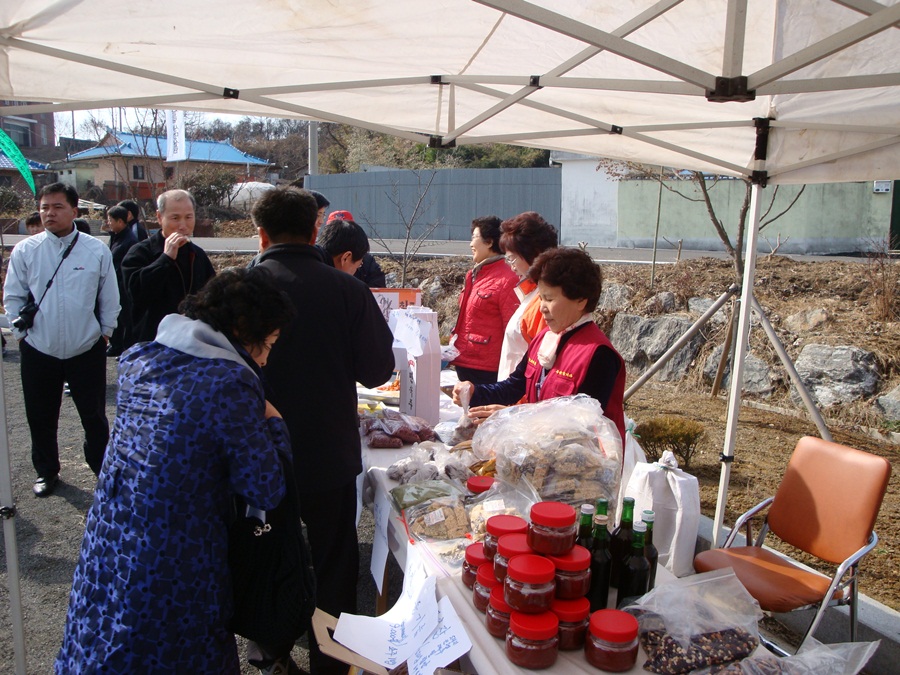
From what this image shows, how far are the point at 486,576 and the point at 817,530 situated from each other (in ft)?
6.14

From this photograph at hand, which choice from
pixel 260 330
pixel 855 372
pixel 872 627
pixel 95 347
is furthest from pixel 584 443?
pixel 855 372

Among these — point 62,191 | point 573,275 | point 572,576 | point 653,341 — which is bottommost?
point 653,341

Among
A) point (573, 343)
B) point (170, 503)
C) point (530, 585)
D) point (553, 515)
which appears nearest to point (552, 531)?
point (553, 515)

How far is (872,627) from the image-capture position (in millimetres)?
2770

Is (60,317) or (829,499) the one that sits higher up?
(60,317)

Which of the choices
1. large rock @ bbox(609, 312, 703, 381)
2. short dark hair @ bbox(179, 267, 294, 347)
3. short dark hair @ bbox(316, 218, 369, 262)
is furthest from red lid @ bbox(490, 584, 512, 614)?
large rock @ bbox(609, 312, 703, 381)

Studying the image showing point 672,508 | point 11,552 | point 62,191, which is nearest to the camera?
point 11,552

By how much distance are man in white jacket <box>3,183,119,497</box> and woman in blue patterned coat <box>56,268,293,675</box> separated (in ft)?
9.44

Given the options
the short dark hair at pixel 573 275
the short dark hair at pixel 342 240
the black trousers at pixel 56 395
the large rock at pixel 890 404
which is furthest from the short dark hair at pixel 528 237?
the large rock at pixel 890 404

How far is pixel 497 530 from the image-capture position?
169cm

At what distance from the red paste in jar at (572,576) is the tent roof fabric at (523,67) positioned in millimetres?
1456

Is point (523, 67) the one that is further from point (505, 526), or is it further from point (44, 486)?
point (44, 486)

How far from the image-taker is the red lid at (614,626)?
1.42 metres

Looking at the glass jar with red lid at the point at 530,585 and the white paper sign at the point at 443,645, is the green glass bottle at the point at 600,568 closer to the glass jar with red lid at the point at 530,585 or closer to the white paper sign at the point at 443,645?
the glass jar with red lid at the point at 530,585
